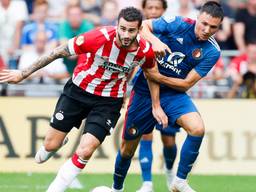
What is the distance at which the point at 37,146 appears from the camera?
1403cm

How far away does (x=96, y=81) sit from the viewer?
991 cm

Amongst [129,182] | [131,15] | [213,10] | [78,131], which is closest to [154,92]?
[213,10]

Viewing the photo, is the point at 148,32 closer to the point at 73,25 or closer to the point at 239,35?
the point at 73,25

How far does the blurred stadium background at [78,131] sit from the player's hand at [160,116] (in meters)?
1.93

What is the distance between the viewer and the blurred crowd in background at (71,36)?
15125 millimetres

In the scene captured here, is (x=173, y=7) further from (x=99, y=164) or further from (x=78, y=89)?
(x=78, y=89)

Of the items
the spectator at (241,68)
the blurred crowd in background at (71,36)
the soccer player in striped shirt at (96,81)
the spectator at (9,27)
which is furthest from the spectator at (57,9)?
the soccer player in striped shirt at (96,81)

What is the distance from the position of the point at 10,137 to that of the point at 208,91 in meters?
3.30

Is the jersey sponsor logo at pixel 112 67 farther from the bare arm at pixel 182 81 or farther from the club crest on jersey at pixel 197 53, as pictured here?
the club crest on jersey at pixel 197 53

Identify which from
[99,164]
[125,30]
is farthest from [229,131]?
[125,30]

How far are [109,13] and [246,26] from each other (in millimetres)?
2464

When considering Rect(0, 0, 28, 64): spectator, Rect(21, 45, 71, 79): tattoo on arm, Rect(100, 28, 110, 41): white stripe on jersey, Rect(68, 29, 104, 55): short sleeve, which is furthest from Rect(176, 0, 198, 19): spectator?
Rect(21, 45, 71, 79): tattoo on arm

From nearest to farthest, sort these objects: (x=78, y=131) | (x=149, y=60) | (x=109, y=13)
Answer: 1. (x=149, y=60)
2. (x=78, y=131)
3. (x=109, y=13)

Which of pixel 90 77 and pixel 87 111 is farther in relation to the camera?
pixel 87 111
